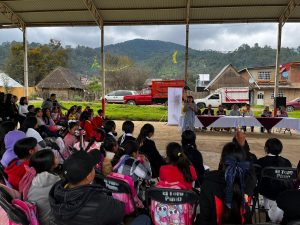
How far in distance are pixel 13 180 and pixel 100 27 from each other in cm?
973

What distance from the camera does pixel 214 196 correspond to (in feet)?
7.23

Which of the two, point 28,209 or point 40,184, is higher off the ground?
point 40,184

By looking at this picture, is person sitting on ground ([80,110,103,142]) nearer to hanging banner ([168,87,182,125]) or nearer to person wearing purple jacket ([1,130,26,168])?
person wearing purple jacket ([1,130,26,168])

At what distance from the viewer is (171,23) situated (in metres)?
11.6

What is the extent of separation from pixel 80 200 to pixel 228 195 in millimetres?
1003

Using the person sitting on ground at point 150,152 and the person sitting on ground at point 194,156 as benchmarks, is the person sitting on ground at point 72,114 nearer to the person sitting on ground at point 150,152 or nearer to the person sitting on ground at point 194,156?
the person sitting on ground at point 150,152

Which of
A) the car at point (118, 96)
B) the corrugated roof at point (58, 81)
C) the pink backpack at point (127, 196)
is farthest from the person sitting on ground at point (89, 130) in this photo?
the corrugated roof at point (58, 81)

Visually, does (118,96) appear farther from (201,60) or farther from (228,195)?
(201,60)

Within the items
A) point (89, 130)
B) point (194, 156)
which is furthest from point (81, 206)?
point (89, 130)

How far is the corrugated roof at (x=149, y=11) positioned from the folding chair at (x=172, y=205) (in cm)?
878

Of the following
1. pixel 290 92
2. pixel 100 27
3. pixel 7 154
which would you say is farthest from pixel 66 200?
pixel 290 92

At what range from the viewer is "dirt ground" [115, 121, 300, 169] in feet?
24.7

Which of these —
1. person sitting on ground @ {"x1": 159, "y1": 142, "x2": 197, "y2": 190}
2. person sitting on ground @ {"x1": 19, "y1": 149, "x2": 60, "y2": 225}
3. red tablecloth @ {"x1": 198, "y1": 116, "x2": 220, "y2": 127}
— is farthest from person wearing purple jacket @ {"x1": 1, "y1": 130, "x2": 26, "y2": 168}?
red tablecloth @ {"x1": 198, "y1": 116, "x2": 220, "y2": 127}

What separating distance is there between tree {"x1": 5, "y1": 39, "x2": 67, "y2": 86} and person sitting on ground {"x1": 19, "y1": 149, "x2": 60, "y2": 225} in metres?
45.4
